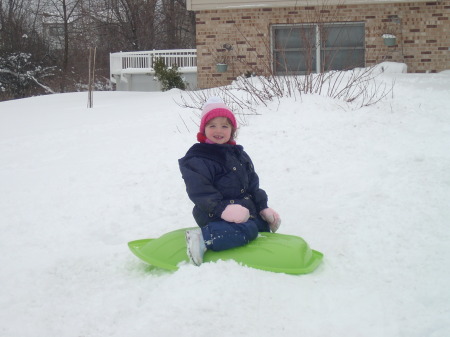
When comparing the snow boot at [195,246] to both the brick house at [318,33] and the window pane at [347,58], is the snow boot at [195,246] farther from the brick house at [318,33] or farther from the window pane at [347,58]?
the window pane at [347,58]

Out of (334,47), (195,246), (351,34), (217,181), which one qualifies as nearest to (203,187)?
(217,181)

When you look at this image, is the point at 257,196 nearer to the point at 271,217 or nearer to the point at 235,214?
the point at 271,217

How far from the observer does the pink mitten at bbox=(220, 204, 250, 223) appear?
3896 mm

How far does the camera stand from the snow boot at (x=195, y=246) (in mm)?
3809

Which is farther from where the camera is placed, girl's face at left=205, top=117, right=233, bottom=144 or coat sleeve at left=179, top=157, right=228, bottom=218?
girl's face at left=205, top=117, right=233, bottom=144

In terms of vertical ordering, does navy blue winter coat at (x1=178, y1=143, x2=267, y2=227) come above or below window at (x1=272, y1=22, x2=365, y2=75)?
below

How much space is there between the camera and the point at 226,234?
390cm

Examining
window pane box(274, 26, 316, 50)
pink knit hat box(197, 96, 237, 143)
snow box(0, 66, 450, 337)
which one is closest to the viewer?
snow box(0, 66, 450, 337)

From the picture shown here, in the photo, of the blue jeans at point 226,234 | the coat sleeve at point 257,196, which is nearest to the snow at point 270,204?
the blue jeans at point 226,234

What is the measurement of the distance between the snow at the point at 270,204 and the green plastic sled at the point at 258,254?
0.08m

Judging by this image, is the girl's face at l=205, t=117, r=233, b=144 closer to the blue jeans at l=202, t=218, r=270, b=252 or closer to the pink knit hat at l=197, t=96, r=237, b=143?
the pink knit hat at l=197, t=96, r=237, b=143

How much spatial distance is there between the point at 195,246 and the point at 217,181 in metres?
0.50

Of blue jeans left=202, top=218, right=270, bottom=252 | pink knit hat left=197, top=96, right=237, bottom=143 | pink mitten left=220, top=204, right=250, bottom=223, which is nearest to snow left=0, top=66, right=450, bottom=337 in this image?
blue jeans left=202, top=218, right=270, bottom=252

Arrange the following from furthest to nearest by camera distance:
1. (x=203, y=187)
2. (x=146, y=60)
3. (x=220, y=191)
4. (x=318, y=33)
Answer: (x=146, y=60) → (x=318, y=33) → (x=220, y=191) → (x=203, y=187)
